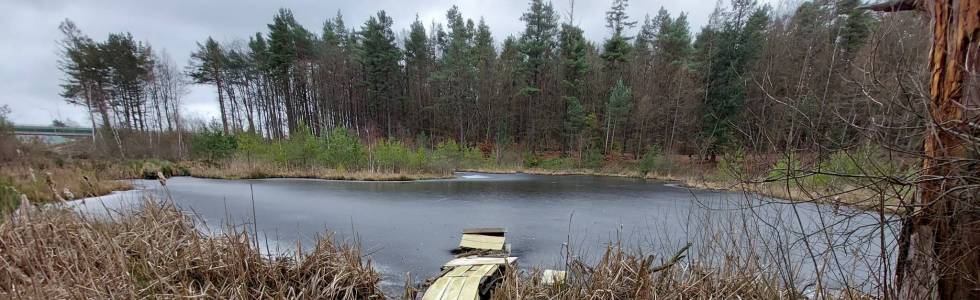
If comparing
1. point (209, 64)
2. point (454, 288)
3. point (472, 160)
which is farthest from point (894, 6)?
point (209, 64)

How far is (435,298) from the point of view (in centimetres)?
296

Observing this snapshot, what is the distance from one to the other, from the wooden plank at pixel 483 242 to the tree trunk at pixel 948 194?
12.1 ft

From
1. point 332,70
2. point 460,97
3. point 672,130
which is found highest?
point 332,70

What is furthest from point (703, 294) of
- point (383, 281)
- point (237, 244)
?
point (237, 244)

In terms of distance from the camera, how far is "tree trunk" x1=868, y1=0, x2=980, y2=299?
62.5 inches

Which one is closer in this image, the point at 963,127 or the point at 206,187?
the point at 963,127

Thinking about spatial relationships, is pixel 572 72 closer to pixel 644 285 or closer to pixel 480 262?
pixel 480 262

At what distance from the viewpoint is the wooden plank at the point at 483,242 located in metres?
4.88

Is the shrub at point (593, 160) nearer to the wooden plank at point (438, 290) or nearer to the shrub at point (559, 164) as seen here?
the shrub at point (559, 164)

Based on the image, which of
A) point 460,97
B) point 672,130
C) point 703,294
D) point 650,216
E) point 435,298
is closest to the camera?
point 703,294

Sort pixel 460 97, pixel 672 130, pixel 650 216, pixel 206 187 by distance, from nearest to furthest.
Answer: pixel 650 216
pixel 206 187
pixel 672 130
pixel 460 97

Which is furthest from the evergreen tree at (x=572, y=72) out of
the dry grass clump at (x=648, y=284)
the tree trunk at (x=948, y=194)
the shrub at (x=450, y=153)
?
the tree trunk at (x=948, y=194)

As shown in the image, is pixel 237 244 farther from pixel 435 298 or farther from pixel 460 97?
pixel 460 97

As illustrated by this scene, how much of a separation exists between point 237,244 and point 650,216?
7.38 meters
